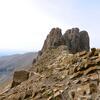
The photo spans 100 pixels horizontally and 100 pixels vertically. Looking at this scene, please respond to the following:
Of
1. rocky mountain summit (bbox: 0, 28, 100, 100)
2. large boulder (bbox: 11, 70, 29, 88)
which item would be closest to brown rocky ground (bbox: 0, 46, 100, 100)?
rocky mountain summit (bbox: 0, 28, 100, 100)

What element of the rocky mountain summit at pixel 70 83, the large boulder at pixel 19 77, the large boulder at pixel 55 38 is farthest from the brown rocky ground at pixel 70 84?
the large boulder at pixel 55 38

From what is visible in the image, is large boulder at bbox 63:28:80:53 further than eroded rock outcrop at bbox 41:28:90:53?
Result: Yes

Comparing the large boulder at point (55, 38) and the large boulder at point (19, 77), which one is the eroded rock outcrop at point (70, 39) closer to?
the large boulder at point (55, 38)

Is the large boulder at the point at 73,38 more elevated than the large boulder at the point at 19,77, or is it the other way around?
the large boulder at the point at 73,38

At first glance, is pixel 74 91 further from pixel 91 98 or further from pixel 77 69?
pixel 77 69

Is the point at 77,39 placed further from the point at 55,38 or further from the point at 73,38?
the point at 55,38

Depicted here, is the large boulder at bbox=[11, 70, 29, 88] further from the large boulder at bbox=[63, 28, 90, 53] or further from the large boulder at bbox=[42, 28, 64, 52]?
the large boulder at bbox=[63, 28, 90, 53]

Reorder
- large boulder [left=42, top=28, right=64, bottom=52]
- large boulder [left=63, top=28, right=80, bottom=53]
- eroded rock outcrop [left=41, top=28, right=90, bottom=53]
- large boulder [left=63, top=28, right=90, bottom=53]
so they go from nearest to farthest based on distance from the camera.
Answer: large boulder [left=42, top=28, right=64, bottom=52], eroded rock outcrop [left=41, top=28, right=90, bottom=53], large boulder [left=63, top=28, right=80, bottom=53], large boulder [left=63, top=28, right=90, bottom=53]

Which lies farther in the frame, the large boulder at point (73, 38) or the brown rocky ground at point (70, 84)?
the large boulder at point (73, 38)

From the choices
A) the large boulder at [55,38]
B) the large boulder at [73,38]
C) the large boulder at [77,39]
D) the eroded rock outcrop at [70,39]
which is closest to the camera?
the large boulder at [55,38]

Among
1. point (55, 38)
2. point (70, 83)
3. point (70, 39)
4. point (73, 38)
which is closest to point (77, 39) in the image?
point (73, 38)

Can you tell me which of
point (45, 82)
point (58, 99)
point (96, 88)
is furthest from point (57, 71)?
point (96, 88)

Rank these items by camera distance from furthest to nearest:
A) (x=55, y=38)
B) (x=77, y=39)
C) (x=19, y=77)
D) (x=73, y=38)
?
(x=77, y=39) → (x=73, y=38) → (x=55, y=38) → (x=19, y=77)

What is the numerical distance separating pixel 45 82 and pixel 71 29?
8272 cm
